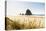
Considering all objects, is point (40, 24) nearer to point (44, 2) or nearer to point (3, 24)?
point (44, 2)

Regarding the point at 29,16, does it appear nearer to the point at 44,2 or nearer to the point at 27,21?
the point at 27,21

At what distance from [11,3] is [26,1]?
0.23m

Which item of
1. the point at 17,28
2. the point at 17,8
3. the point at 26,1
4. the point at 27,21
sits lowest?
the point at 17,28

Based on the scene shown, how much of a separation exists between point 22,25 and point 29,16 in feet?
0.56

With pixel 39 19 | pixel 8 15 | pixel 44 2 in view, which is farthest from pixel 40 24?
pixel 8 15

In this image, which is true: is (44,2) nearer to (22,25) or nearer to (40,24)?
(40,24)

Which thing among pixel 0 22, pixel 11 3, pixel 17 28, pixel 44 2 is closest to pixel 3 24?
pixel 0 22

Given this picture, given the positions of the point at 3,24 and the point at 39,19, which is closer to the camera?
the point at 3,24

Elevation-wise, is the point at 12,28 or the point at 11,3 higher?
A: the point at 11,3

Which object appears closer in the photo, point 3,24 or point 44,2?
point 3,24

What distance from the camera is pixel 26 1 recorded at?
1.13 meters

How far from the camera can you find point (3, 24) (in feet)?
3.46

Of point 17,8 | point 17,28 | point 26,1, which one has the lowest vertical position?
point 17,28

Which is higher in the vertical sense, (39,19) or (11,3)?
(11,3)
